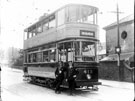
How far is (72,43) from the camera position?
1172 cm

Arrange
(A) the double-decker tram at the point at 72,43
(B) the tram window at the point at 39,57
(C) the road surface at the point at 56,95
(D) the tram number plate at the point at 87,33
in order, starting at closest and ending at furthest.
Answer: (C) the road surface at the point at 56,95 → (A) the double-decker tram at the point at 72,43 → (D) the tram number plate at the point at 87,33 → (B) the tram window at the point at 39,57

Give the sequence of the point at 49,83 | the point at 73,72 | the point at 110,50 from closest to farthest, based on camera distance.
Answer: the point at 73,72, the point at 49,83, the point at 110,50

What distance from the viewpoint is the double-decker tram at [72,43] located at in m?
11.5

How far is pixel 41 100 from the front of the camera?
9.31 metres

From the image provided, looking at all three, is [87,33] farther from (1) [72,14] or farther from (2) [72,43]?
(1) [72,14]

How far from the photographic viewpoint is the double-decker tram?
1148 cm

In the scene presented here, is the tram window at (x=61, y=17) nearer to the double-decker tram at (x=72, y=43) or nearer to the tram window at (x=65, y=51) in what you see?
the double-decker tram at (x=72, y=43)

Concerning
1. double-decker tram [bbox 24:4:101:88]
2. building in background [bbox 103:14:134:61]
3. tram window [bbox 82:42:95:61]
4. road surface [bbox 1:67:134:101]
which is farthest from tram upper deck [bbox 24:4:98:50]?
building in background [bbox 103:14:134:61]

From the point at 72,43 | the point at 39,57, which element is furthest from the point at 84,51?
the point at 39,57

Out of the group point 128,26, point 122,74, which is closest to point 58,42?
point 122,74

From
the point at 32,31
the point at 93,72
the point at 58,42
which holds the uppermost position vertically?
the point at 32,31

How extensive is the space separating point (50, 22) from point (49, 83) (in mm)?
3679

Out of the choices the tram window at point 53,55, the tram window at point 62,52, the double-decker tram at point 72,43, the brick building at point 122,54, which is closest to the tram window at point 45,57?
the double-decker tram at point 72,43

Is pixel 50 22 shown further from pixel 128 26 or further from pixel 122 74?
pixel 128 26
